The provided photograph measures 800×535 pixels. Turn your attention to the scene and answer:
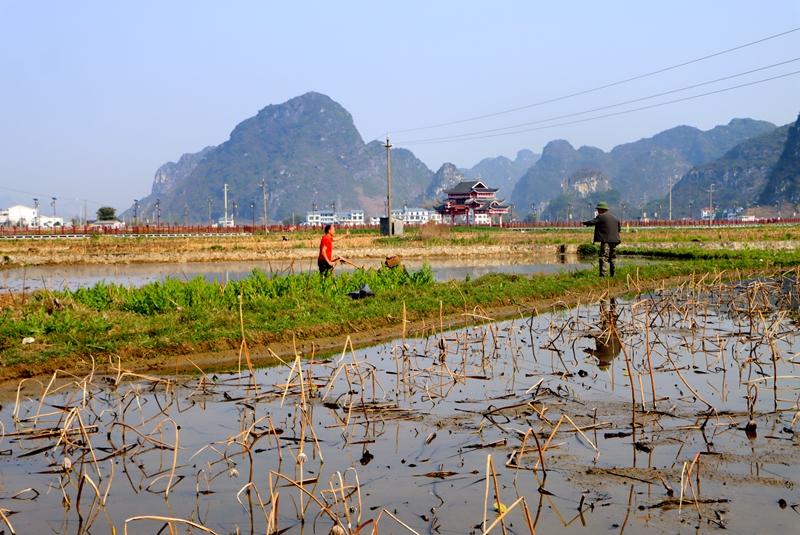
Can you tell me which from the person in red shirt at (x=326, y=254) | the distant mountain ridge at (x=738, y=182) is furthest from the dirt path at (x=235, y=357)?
the distant mountain ridge at (x=738, y=182)

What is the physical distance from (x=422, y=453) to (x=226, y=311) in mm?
6846

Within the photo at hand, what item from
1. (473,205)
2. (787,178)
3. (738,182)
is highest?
(738,182)

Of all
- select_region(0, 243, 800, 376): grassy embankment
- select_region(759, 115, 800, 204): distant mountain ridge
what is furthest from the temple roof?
select_region(759, 115, 800, 204): distant mountain ridge

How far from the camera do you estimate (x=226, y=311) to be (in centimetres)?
1198

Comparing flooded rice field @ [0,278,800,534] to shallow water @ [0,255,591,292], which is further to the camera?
shallow water @ [0,255,591,292]

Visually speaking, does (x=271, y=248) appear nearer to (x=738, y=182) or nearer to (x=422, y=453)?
(x=422, y=453)

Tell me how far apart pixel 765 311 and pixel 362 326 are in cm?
672

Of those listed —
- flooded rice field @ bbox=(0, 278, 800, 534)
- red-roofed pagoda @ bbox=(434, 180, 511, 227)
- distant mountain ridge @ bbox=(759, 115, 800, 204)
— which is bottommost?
flooded rice field @ bbox=(0, 278, 800, 534)

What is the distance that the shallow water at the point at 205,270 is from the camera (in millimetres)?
24203

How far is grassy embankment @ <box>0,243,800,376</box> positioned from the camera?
989cm

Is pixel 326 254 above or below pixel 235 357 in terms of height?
above

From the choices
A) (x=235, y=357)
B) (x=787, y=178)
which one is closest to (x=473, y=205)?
(x=235, y=357)

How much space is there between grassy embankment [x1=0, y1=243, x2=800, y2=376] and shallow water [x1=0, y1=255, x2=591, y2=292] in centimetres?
708

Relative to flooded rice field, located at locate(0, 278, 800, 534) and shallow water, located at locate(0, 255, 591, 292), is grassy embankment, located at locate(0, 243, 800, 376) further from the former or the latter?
shallow water, located at locate(0, 255, 591, 292)
